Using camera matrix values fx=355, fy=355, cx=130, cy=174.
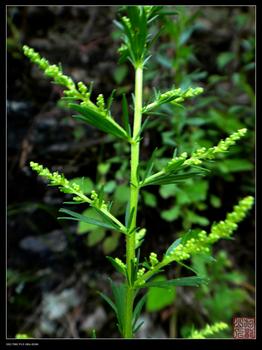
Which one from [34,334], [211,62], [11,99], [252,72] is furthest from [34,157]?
[252,72]

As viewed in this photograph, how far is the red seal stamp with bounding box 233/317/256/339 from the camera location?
121cm

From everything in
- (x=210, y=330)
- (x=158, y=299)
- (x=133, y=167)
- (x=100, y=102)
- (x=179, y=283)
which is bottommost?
(x=158, y=299)

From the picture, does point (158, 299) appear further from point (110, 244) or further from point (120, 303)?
point (120, 303)

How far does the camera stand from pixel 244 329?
1.24m

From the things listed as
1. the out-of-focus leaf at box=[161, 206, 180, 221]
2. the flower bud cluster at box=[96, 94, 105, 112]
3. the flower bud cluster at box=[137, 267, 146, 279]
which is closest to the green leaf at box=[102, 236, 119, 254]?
the out-of-focus leaf at box=[161, 206, 180, 221]

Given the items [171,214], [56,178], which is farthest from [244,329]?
[56,178]

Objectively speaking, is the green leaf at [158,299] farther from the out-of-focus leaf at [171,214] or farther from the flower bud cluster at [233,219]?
the flower bud cluster at [233,219]

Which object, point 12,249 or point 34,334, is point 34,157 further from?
point 34,334

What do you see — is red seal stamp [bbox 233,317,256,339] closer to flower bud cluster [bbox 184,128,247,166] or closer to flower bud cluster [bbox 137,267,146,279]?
flower bud cluster [bbox 137,267,146,279]

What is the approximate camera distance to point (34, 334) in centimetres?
165

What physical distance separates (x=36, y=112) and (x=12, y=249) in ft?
2.45

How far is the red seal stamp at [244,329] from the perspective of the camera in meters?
1.21

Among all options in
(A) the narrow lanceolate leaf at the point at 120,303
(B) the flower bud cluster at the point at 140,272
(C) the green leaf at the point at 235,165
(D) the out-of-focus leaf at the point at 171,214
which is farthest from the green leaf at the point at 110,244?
(B) the flower bud cluster at the point at 140,272

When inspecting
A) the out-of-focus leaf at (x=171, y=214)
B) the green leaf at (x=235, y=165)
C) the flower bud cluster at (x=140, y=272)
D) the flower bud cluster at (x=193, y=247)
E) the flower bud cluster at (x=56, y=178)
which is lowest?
the flower bud cluster at (x=140, y=272)
